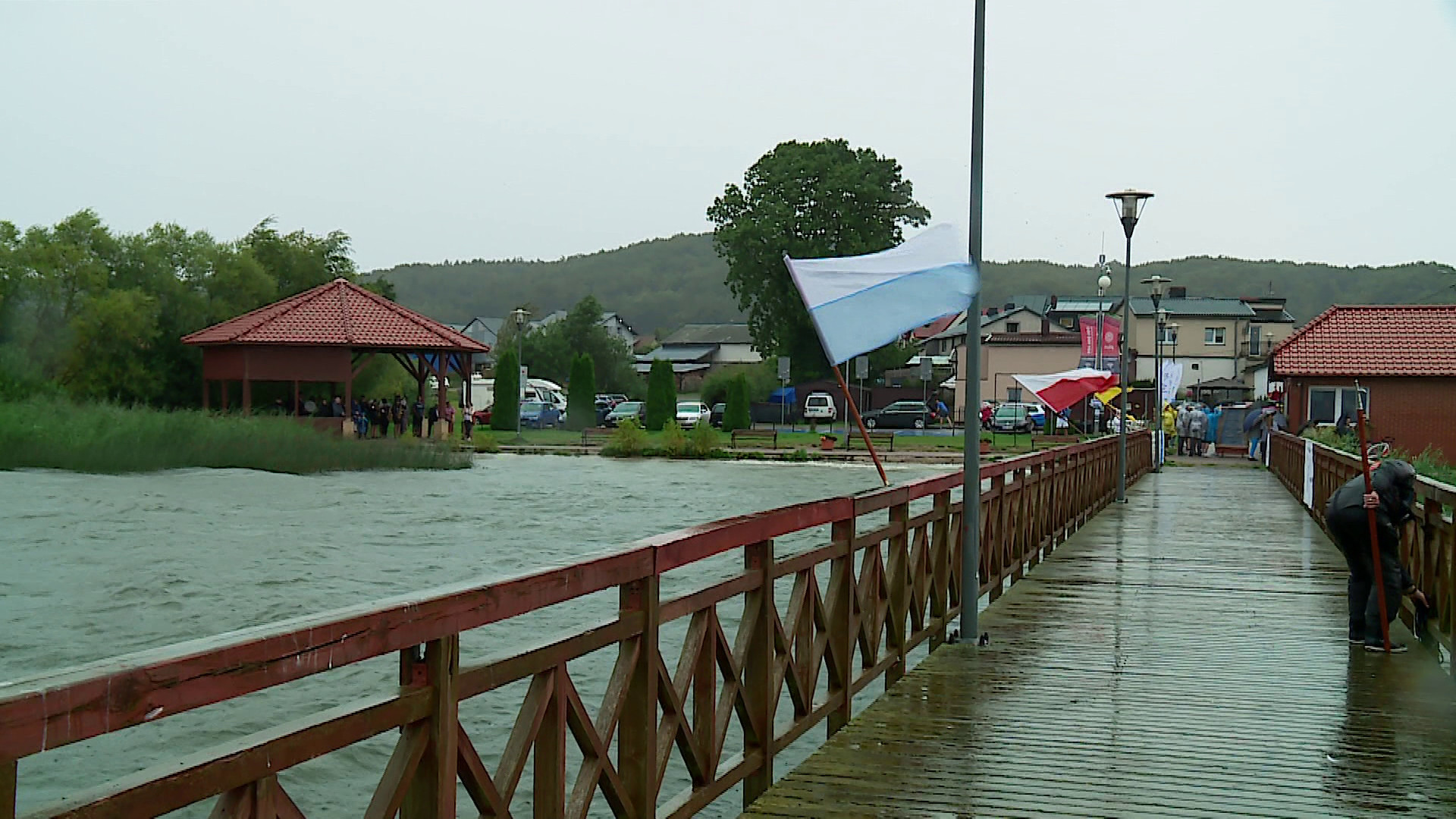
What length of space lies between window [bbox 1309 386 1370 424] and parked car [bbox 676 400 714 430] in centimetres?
3009

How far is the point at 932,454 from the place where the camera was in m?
47.0

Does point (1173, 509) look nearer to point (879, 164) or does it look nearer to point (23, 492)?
point (23, 492)

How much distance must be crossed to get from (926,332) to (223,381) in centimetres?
9374

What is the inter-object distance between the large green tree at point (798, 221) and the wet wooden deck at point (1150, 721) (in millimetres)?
65524

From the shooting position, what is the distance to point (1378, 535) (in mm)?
9516

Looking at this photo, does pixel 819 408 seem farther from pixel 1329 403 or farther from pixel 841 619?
pixel 841 619

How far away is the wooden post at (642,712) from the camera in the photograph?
15.0ft

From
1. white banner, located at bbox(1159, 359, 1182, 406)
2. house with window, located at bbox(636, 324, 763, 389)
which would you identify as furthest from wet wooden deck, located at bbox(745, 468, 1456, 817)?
house with window, located at bbox(636, 324, 763, 389)

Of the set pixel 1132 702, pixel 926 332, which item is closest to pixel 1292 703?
pixel 1132 702

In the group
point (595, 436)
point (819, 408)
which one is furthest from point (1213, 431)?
point (819, 408)

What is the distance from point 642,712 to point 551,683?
712mm

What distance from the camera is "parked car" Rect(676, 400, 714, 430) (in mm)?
63969

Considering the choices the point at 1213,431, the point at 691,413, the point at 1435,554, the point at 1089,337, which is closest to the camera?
the point at 1435,554

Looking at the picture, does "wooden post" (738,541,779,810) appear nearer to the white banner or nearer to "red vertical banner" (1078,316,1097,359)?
the white banner
